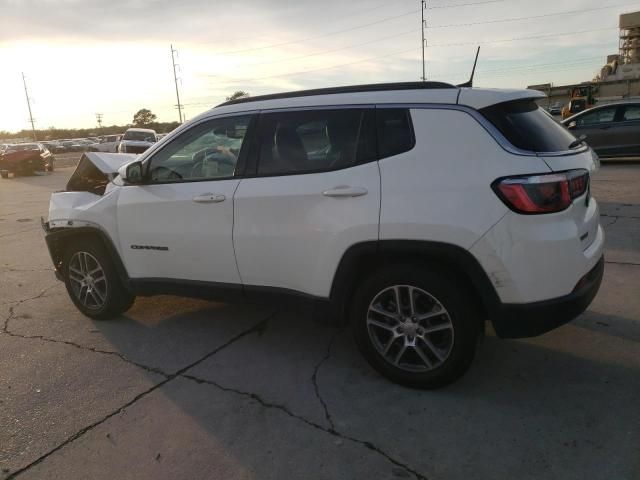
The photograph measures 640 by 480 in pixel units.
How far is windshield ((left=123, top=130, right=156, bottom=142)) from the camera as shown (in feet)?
77.1

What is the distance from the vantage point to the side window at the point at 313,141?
10.8 ft

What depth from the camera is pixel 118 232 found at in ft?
14.1

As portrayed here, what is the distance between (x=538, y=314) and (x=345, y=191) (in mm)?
1347


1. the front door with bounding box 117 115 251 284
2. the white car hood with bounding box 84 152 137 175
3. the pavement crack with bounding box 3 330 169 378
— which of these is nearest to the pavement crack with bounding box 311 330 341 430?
the front door with bounding box 117 115 251 284

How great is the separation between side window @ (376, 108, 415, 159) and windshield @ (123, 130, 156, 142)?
22.2 metres

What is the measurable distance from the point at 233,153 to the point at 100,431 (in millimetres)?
2070

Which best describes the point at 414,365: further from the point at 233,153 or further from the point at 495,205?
the point at 233,153

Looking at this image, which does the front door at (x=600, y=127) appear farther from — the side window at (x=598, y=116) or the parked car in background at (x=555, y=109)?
the parked car in background at (x=555, y=109)

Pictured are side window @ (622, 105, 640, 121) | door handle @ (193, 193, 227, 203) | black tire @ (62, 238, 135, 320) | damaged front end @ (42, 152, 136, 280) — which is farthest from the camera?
side window @ (622, 105, 640, 121)

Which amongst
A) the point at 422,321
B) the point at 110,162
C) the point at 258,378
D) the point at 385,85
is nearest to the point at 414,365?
the point at 422,321

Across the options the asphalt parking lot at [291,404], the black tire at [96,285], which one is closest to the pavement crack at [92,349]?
the asphalt parking lot at [291,404]

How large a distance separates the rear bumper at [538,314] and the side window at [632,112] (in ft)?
41.0

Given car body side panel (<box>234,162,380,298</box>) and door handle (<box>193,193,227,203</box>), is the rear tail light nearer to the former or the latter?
car body side panel (<box>234,162,380,298</box>)

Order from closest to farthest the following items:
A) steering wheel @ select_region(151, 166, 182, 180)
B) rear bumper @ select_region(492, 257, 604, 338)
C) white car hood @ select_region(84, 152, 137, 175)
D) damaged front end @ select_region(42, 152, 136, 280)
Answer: rear bumper @ select_region(492, 257, 604, 338) < steering wheel @ select_region(151, 166, 182, 180) < damaged front end @ select_region(42, 152, 136, 280) < white car hood @ select_region(84, 152, 137, 175)
